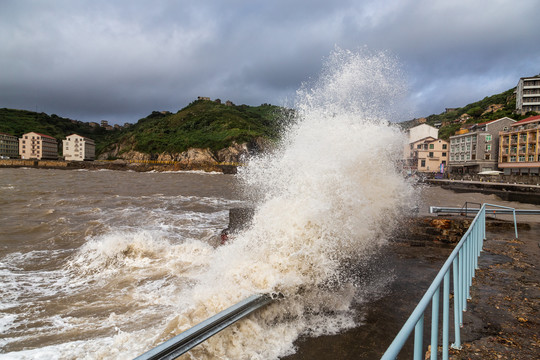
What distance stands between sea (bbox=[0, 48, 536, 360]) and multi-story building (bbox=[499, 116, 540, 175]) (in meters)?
57.1

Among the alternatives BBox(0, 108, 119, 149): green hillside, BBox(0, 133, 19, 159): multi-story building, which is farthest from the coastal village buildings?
BBox(0, 133, 19, 159): multi-story building

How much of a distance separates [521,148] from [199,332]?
223 feet

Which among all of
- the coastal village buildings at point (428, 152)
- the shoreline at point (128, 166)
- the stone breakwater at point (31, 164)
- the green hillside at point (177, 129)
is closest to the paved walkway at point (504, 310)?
the coastal village buildings at point (428, 152)

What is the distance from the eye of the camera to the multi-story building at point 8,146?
11194cm

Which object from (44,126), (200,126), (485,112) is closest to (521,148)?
(485,112)

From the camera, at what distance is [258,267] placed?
179 inches

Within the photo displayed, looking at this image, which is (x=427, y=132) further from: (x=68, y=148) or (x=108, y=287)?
(x=68, y=148)

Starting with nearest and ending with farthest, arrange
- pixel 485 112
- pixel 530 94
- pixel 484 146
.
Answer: pixel 484 146 → pixel 530 94 → pixel 485 112

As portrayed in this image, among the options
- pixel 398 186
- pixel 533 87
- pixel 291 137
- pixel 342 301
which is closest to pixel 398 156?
pixel 398 186

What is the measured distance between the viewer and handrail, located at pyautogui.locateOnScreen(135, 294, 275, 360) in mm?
2393

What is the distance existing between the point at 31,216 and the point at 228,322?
540 inches

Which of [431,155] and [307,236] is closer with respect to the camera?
[307,236]

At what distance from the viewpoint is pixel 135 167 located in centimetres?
8969

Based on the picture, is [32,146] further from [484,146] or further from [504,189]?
[484,146]
